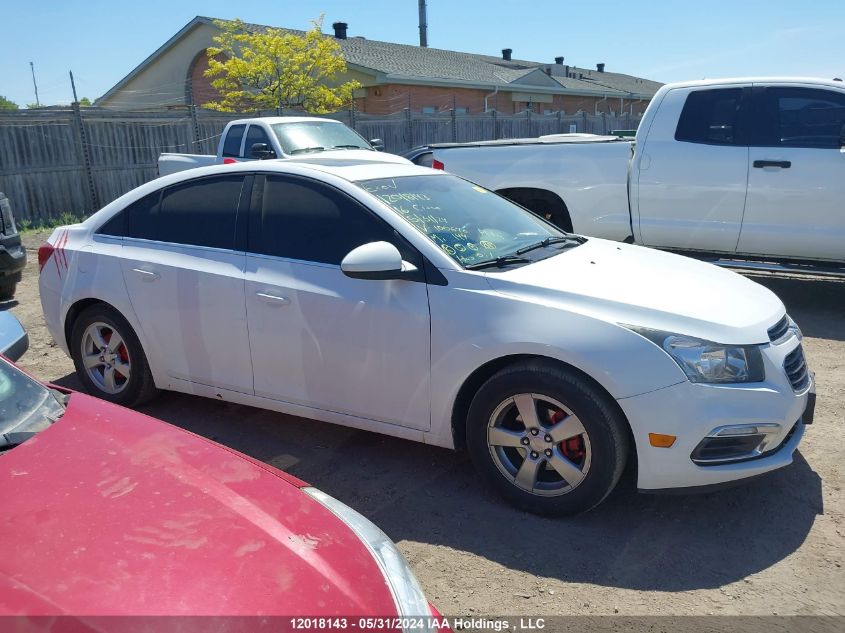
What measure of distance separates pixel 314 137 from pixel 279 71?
1262cm

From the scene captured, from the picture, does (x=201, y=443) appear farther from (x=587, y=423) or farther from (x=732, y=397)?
(x=732, y=397)

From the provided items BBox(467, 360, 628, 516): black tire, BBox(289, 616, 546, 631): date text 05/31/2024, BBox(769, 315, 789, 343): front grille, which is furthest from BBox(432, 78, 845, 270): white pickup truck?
BBox(289, 616, 546, 631): date text 05/31/2024

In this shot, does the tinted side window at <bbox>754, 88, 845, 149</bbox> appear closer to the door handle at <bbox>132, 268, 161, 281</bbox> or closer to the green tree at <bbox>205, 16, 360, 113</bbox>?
the door handle at <bbox>132, 268, 161, 281</bbox>

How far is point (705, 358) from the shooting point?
10.1ft

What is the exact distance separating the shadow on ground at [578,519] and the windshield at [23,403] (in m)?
1.58

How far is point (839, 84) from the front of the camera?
652 cm

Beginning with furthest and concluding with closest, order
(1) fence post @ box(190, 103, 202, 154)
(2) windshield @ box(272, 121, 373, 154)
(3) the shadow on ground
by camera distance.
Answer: (1) fence post @ box(190, 103, 202, 154), (2) windshield @ box(272, 121, 373, 154), (3) the shadow on ground

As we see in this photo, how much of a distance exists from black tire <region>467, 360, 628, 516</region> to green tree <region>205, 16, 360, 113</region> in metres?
20.2

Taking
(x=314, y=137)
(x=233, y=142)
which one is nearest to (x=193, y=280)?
(x=314, y=137)

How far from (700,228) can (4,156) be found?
12176 millimetres

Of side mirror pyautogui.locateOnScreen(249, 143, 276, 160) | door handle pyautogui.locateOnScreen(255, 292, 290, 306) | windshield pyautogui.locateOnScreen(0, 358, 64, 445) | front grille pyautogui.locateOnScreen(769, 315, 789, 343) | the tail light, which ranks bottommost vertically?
front grille pyautogui.locateOnScreen(769, 315, 789, 343)

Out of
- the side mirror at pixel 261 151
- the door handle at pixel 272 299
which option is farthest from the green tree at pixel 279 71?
the door handle at pixel 272 299

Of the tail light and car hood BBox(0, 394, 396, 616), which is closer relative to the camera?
car hood BBox(0, 394, 396, 616)

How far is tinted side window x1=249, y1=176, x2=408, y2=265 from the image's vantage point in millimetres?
3779
